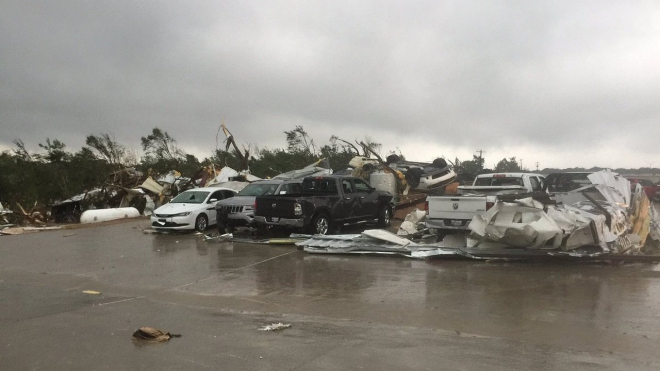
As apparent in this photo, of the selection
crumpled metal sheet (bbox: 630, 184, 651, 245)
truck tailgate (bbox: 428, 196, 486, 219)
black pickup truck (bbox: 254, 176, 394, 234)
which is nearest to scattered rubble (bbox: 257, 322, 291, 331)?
truck tailgate (bbox: 428, 196, 486, 219)

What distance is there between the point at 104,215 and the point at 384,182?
12.2m

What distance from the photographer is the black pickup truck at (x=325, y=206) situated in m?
14.6

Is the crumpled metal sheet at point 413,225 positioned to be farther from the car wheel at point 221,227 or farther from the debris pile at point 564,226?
the car wheel at point 221,227

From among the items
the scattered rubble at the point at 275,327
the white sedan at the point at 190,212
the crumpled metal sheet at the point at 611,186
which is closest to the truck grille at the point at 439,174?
the white sedan at the point at 190,212

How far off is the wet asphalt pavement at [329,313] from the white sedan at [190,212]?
487 cm

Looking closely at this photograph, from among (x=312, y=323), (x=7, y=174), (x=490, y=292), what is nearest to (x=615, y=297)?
(x=490, y=292)

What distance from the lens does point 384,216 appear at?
1759 cm

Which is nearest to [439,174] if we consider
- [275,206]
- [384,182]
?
[384,182]

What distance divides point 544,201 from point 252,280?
6005 mm

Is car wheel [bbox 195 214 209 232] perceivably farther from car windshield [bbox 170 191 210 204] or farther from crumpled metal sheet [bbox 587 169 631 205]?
crumpled metal sheet [bbox 587 169 631 205]

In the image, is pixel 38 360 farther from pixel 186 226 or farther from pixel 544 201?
pixel 186 226

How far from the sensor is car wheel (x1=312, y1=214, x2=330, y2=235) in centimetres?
1476

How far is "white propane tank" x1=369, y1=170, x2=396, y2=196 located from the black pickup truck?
4634 mm

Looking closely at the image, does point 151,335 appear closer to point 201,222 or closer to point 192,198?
point 201,222
